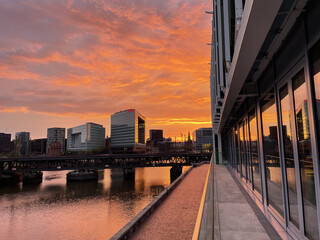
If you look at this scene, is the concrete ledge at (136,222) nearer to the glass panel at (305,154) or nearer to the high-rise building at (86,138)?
the glass panel at (305,154)

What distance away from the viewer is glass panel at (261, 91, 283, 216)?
17.6ft

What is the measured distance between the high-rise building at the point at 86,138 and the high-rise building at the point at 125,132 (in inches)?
817

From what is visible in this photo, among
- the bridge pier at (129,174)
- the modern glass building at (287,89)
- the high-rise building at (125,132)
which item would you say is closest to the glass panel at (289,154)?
the modern glass building at (287,89)

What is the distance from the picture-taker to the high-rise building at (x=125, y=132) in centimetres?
14188

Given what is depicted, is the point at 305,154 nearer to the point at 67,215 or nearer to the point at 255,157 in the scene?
the point at 255,157

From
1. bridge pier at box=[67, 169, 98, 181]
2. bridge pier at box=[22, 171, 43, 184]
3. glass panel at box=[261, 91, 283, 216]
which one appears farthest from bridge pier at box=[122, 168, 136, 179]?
glass panel at box=[261, 91, 283, 216]

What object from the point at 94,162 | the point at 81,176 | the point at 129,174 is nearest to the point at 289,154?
the point at 81,176

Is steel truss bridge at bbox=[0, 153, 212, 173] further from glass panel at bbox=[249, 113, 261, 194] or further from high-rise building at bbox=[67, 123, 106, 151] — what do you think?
high-rise building at bbox=[67, 123, 106, 151]

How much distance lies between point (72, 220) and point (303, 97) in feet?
102

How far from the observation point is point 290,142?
4.38 m

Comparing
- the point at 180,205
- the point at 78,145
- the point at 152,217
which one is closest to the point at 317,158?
the point at 152,217

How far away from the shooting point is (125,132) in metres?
147

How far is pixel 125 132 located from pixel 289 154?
145344 mm

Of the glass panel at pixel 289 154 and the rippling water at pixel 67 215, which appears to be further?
the rippling water at pixel 67 215
